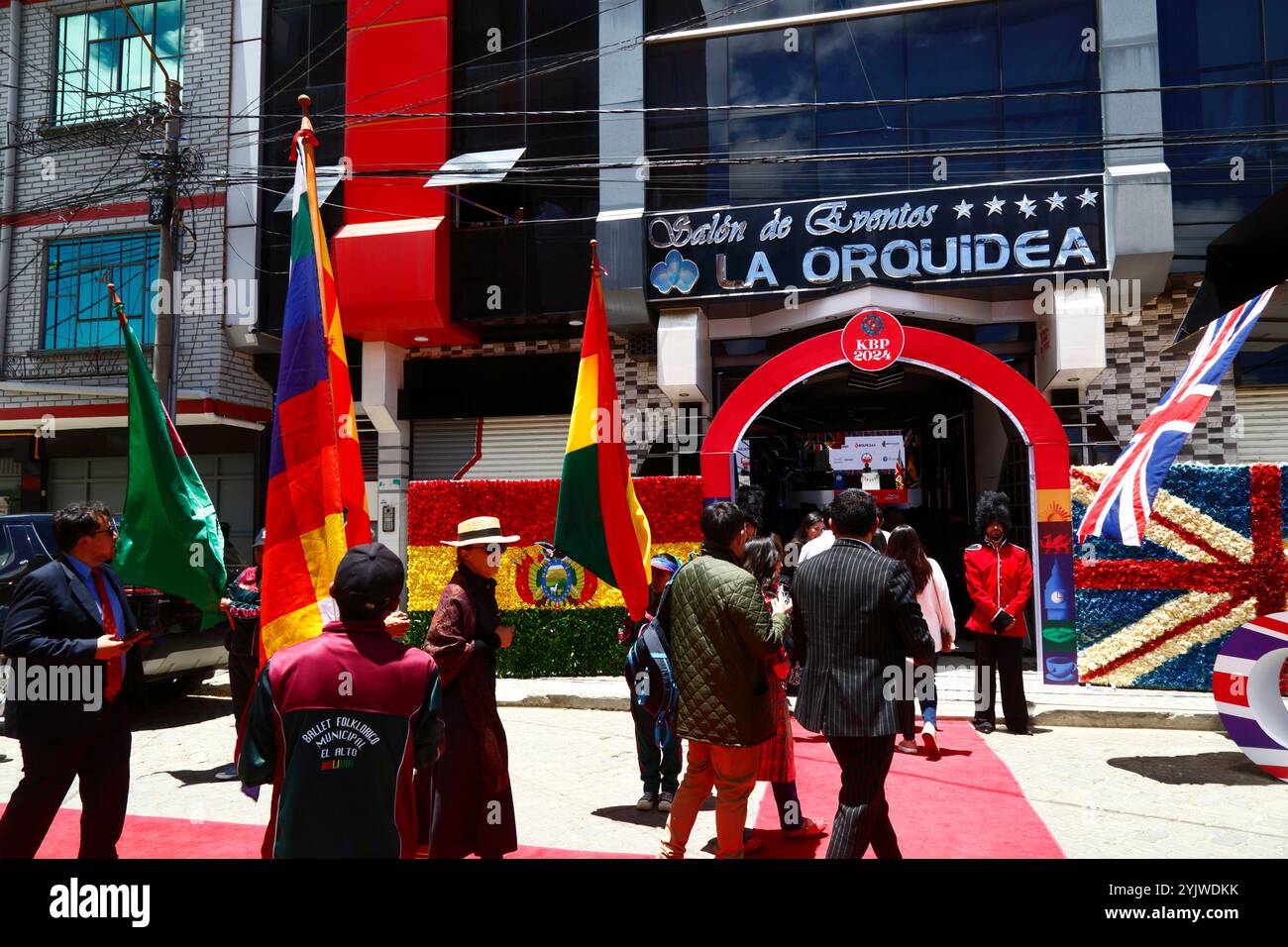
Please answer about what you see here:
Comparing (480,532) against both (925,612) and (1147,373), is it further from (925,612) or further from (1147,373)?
(1147,373)

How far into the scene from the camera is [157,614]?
26.5ft

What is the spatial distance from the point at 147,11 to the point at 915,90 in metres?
13.8

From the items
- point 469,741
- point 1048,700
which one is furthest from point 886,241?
point 469,741


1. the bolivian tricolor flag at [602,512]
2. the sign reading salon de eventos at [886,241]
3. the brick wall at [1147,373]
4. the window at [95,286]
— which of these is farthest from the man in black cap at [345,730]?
the window at [95,286]

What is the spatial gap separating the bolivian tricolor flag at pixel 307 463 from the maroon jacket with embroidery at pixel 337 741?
1.26 metres

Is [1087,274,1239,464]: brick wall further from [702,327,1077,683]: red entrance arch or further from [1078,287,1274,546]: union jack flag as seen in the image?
[1078,287,1274,546]: union jack flag

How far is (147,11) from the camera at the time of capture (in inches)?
654

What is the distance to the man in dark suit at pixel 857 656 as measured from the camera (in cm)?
396

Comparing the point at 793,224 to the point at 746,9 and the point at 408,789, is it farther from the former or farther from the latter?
the point at 408,789

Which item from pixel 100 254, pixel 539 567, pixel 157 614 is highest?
pixel 100 254

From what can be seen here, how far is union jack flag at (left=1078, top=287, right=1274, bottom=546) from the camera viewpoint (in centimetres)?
634

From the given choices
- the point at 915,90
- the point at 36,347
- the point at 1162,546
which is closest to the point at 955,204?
the point at 915,90

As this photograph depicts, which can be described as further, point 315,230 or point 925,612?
point 925,612

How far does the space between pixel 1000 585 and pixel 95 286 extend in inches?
633
